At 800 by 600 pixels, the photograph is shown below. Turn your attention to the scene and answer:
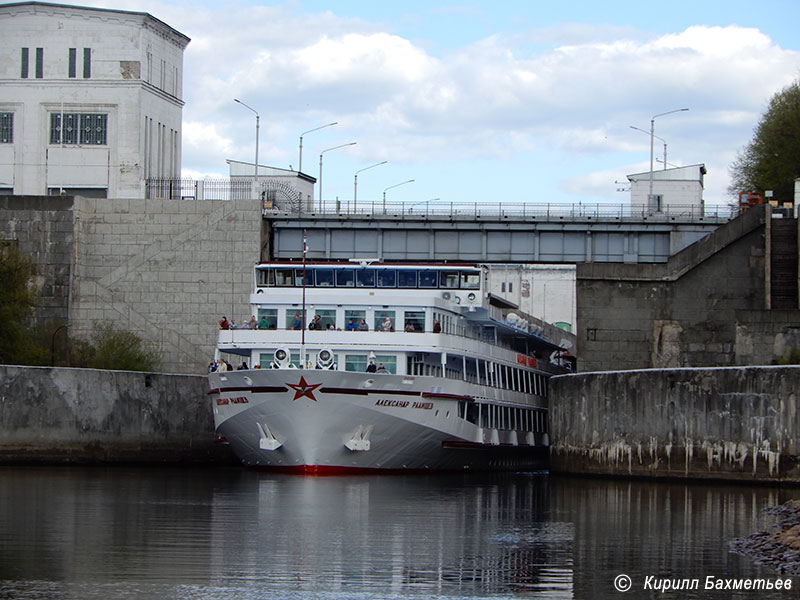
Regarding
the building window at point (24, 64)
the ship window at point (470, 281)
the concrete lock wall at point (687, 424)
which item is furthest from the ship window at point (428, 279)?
the building window at point (24, 64)

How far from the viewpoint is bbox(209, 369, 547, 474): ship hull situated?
174 feet

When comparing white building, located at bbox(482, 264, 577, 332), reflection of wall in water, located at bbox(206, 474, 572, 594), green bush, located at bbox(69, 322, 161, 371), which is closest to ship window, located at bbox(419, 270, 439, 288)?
reflection of wall in water, located at bbox(206, 474, 572, 594)

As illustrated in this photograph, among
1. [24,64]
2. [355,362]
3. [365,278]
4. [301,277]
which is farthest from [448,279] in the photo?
[24,64]

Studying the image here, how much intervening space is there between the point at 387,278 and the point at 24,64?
4435 centimetres

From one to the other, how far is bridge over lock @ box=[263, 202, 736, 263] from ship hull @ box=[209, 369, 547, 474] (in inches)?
804

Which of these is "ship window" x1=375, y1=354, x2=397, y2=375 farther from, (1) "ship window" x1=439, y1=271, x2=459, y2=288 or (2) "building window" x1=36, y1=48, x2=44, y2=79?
(2) "building window" x1=36, y1=48, x2=44, y2=79


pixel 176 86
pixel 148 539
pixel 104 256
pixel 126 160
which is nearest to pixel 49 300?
pixel 104 256

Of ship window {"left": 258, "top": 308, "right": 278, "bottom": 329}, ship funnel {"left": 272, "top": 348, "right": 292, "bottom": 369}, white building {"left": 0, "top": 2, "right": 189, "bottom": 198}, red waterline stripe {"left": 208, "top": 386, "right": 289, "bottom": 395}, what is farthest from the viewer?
white building {"left": 0, "top": 2, "right": 189, "bottom": 198}

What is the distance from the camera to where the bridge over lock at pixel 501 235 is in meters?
76.8

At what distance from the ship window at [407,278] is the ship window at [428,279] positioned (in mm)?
250

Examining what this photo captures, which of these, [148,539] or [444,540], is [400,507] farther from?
[148,539]

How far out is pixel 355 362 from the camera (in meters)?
55.5

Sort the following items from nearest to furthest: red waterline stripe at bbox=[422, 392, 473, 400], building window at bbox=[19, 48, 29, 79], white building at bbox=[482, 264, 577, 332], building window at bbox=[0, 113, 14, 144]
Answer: red waterline stripe at bbox=[422, 392, 473, 400]
building window at bbox=[19, 48, 29, 79]
building window at bbox=[0, 113, 14, 144]
white building at bbox=[482, 264, 577, 332]

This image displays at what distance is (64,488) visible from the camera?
4516cm
